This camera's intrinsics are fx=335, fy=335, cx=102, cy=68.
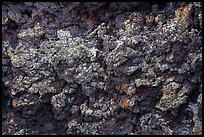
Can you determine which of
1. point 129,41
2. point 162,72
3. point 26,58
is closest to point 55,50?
point 26,58

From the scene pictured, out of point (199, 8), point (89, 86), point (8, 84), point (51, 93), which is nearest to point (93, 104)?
point (89, 86)

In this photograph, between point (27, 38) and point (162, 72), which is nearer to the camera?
point (162, 72)

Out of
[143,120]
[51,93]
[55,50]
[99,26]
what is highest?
[99,26]

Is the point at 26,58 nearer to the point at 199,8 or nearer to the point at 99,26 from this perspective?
the point at 99,26

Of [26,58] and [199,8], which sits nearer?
[199,8]

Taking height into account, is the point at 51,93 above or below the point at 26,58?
below

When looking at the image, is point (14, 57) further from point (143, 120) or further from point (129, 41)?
point (143, 120)
